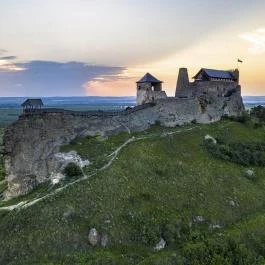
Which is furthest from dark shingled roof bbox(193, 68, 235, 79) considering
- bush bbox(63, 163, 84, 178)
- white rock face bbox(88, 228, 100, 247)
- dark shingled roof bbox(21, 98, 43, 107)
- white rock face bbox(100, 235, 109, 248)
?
white rock face bbox(88, 228, 100, 247)

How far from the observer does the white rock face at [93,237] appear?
45.3m

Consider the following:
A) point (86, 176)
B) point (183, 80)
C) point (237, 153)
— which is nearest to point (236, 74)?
point (183, 80)

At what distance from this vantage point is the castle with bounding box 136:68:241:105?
7962cm

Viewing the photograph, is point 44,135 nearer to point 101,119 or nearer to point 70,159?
point 70,159

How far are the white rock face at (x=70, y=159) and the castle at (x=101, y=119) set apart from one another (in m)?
0.42

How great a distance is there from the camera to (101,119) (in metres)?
66.6

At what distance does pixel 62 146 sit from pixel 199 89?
36.7m

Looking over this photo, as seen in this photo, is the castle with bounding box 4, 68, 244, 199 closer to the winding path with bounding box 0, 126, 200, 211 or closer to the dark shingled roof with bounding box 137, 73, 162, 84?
the dark shingled roof with bounding box 137, 73, 162, 84

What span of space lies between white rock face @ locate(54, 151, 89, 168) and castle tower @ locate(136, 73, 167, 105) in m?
24.6

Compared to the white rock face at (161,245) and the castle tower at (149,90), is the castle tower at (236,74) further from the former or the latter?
the white rock face at (161,245)

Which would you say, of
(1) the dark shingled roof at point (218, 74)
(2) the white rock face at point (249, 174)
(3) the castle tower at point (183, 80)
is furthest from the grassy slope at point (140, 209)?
(1) the dark shingled roof at point (218, 74)

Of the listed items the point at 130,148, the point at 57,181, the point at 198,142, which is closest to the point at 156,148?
the point at 130,148

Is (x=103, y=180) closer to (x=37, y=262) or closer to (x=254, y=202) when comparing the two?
(x=37, y=262)

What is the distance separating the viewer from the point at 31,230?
1781 inches
